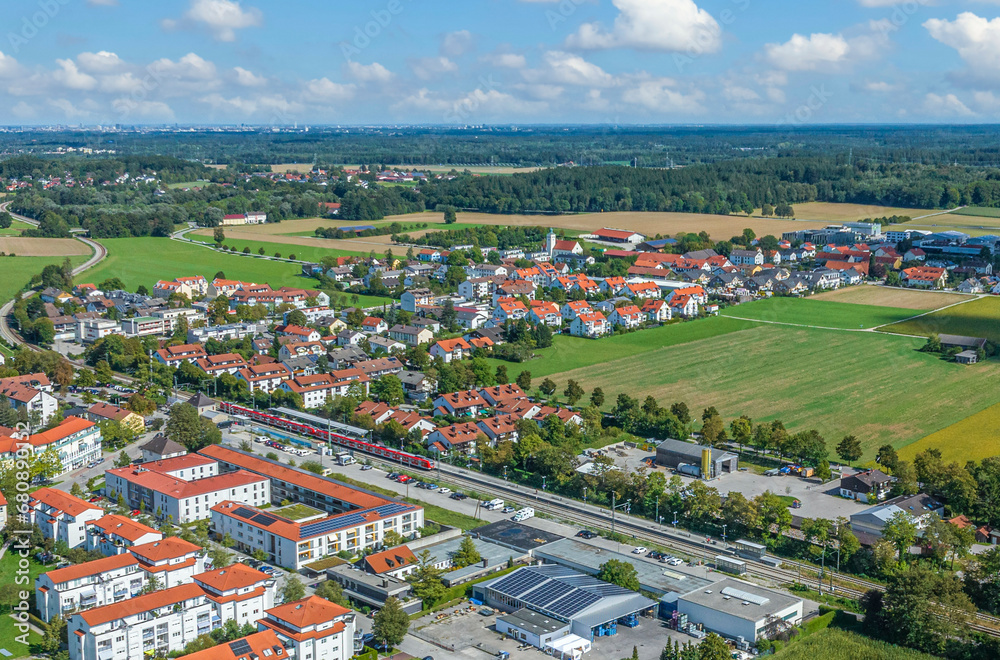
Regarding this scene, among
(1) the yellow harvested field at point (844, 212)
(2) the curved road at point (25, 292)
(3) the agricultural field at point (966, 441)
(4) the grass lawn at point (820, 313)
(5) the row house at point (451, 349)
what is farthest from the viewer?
(1) the yellow harvested field at point (844, 212)

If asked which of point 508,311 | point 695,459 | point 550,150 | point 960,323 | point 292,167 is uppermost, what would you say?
point 550,150

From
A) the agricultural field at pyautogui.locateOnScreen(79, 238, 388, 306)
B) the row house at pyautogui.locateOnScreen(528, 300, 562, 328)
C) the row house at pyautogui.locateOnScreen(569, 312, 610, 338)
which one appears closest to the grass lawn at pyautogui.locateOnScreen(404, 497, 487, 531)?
the row house at pyautogui.locateOnScreen(569, 312, 610, 338)

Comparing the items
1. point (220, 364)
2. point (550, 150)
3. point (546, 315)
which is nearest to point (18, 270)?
point (220, 364)

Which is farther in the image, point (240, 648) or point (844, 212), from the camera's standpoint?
point (844, 212)

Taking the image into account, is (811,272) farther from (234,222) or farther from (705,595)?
(234,222)

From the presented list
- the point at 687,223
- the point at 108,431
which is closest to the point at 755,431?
the point at 108,431

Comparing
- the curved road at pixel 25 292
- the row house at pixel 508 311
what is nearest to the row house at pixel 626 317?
the row house at pixel 508 311

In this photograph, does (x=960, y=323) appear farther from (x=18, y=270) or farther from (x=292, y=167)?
(x=292, y=167)

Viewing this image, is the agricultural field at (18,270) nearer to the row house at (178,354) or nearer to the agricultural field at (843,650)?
the row house at (178,354)
